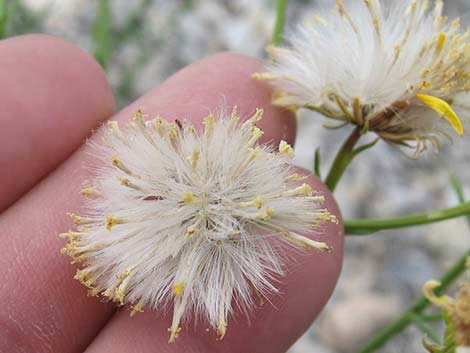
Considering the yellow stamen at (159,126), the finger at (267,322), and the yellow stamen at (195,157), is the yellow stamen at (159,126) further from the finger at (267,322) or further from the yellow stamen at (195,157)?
the finger at (267,322)

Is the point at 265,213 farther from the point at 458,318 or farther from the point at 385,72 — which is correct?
the point at 385,72

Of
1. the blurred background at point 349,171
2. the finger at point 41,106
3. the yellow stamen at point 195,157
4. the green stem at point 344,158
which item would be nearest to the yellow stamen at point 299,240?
the yellow stamen at point 195,157

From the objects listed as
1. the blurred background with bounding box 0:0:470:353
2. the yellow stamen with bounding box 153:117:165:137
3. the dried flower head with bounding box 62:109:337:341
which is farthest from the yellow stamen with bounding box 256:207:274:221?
the blurred background with bounding box 0:0:470:353

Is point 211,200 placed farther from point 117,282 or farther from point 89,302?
point 89,302

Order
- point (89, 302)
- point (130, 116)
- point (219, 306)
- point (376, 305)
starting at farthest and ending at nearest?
point (376, 305) < point (130, 116) < point (89, 302) < point (219, 306)

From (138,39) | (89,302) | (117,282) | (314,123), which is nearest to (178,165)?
(117,282)

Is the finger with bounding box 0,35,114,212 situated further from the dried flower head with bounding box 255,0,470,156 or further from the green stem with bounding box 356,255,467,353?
the green stem with bounding box 356,255,467,353
